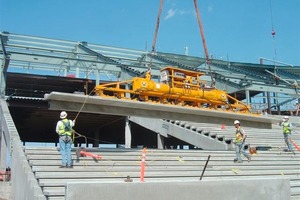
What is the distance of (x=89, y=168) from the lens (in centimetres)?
1078

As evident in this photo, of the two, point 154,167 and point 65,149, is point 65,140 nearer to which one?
point 65,149

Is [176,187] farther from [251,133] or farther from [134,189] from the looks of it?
[251,133]

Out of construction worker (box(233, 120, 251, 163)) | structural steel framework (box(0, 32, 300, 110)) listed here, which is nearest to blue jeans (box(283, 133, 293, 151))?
construction worker (box(233, 120, 251, 163))

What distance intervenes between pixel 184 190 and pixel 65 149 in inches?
175

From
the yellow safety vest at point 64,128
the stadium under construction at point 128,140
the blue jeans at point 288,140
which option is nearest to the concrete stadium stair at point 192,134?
the stadium under construction at point 128,140

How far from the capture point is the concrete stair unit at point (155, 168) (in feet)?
32.2

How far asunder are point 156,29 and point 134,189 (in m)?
8.13

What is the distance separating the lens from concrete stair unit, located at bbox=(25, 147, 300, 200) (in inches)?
386

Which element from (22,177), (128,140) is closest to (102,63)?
(128,140)

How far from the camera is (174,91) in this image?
44.0 ft

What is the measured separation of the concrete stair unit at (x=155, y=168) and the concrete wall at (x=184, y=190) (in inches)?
18.4

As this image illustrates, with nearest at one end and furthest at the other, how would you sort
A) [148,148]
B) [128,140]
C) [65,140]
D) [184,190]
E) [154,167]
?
[184,190], [65,140], [154,167], [148,148], [128,140]

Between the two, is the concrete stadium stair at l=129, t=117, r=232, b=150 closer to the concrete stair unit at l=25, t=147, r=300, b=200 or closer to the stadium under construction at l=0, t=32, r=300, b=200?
the stadium under construction at l=0, t=32, r=300, b=200

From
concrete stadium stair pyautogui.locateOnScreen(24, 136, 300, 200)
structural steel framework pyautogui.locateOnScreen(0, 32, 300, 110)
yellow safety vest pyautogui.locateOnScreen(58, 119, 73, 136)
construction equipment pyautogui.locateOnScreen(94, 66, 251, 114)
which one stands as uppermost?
structural steel framework pyautogui.locateOnScreen(0, 32, 300, 110)
